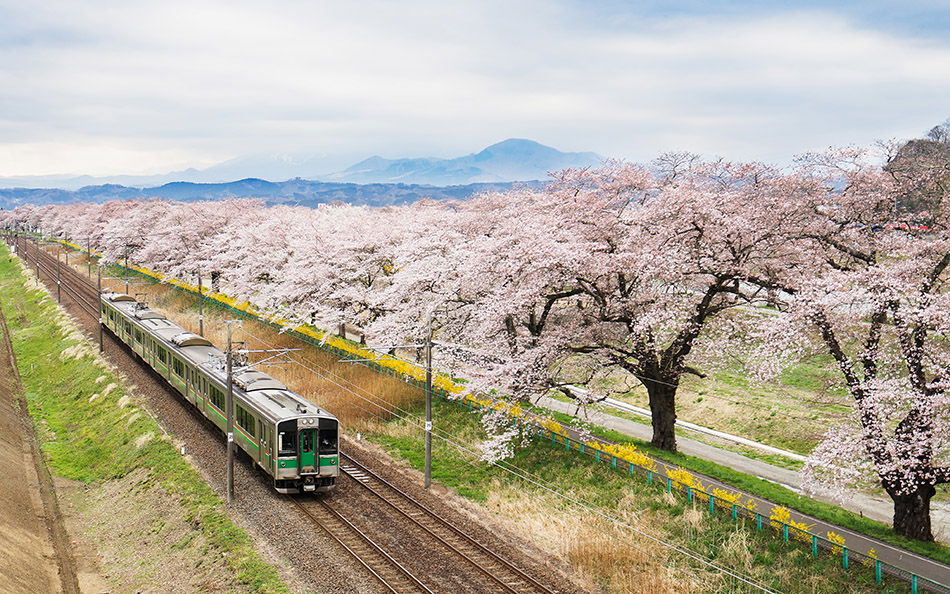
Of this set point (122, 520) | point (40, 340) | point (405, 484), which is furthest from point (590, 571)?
point (40, 340)

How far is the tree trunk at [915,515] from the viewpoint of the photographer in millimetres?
18203

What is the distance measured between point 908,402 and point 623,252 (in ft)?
30.8

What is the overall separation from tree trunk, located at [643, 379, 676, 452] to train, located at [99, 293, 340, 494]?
11.2 m

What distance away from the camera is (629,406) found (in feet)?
120

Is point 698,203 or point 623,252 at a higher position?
point 698,203

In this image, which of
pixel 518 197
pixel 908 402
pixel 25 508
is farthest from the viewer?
pixel 518 197

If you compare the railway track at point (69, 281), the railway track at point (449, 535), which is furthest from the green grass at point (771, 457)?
the railway track at point (69, 281)

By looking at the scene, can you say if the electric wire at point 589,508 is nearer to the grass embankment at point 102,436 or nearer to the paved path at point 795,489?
the paved path at point 795,489

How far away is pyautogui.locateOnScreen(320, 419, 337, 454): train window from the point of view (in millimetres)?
21453

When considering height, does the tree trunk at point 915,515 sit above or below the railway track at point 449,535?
above

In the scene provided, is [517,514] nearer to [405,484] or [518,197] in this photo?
[405,484]

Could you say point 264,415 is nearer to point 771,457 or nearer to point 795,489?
point 795,489

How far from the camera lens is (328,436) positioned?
21.6 metres

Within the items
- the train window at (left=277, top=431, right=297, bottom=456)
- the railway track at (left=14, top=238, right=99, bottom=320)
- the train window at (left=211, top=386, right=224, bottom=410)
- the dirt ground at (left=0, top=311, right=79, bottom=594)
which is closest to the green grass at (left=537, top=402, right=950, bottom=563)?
the train window at (left=277, top=431, right=297, bottom=456)
